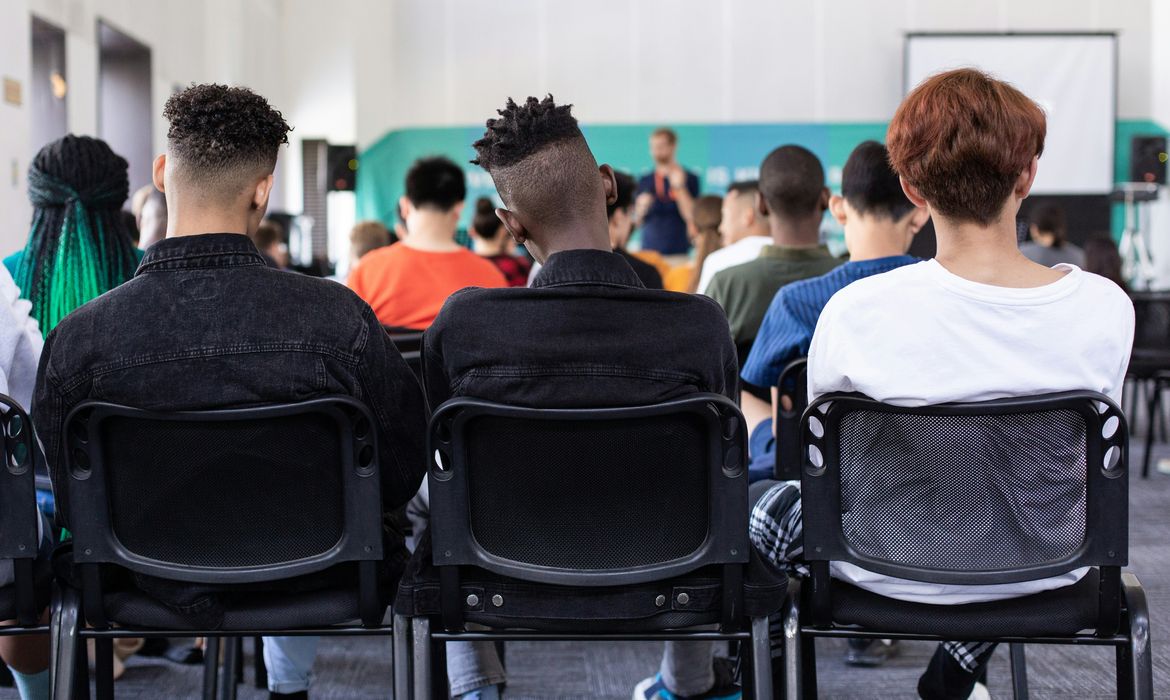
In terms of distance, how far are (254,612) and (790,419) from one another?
943 mm

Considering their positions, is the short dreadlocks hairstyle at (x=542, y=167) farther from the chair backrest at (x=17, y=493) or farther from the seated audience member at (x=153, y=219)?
the seated audience member at (x=153, y=219)

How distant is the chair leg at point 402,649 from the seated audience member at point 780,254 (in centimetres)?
140

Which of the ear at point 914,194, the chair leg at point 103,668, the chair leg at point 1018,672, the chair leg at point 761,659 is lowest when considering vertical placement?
the chair leg at point 1018,672

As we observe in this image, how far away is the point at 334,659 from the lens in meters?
2.70

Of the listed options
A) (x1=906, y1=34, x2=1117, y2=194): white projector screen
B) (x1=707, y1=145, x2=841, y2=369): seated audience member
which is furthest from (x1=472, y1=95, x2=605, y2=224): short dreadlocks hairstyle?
(x1=906, y1=34, x2=1117, y2=194): white projector screen

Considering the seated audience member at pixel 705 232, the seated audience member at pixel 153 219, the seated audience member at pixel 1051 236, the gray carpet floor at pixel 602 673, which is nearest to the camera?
the gray carpet floor at pixel 602 673

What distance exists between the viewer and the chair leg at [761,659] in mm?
1473

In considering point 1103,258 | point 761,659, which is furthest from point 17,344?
point 1103,258

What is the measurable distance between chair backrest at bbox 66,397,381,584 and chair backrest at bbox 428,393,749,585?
117 mm

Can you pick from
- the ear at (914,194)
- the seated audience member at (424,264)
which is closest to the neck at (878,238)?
the ear at (914,194)

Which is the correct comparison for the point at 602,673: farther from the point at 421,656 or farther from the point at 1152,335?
the point at 1152,335

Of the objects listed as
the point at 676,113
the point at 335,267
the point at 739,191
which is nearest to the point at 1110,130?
the point at 676,113

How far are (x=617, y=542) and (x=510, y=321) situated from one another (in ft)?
1.02

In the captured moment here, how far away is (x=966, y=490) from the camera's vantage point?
4.61 ft
